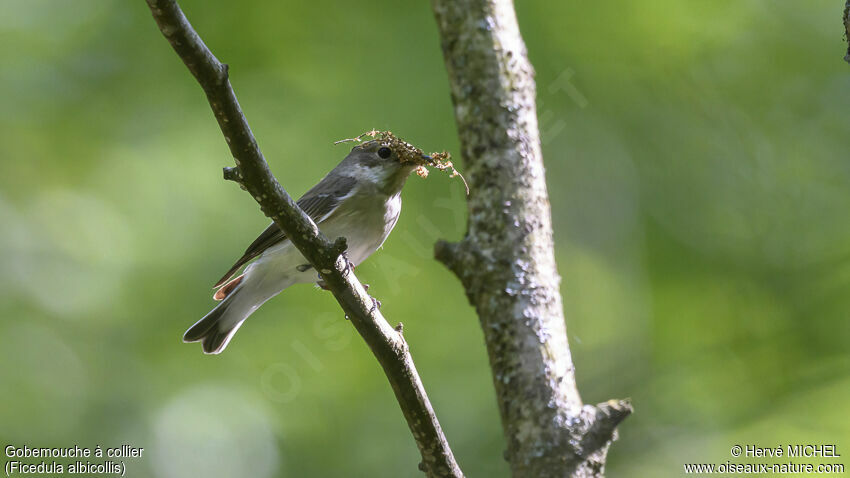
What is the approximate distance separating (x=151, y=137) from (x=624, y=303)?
404cm

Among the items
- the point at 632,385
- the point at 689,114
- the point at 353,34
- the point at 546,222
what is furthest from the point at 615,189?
the point at 546,222

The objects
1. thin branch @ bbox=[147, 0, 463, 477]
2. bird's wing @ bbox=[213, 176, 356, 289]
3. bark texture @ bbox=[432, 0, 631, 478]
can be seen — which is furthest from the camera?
bird's wing @ bbox=[213, 176, 356, 289]

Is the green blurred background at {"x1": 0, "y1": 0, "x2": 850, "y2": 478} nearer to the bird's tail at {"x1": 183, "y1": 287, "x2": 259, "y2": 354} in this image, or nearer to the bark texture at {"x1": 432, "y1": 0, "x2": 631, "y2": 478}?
the bird's tail at {"x1": 183, "y1": 287, "x2": 259, "y2": 354}

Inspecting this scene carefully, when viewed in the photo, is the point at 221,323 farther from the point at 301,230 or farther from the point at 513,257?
the point at 513,257

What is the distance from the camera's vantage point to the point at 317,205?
5.02 metres

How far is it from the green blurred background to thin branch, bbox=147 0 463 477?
227cm

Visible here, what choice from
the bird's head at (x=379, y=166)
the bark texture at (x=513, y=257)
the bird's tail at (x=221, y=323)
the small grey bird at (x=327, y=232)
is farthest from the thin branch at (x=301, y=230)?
the bird's tail at (x=221, y=323)

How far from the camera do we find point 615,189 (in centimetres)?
586

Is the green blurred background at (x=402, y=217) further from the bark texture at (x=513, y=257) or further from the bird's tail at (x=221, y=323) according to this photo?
the bark texture at (x=513, y=257)

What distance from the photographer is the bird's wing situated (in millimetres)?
4758

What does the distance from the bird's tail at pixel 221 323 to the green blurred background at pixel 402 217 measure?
61 cm

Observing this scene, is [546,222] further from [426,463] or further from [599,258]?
[599,258]

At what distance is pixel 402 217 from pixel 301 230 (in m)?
3.12

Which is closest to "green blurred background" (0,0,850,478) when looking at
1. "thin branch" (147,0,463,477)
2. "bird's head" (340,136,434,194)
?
"bird's head" (340,136,434,194)
